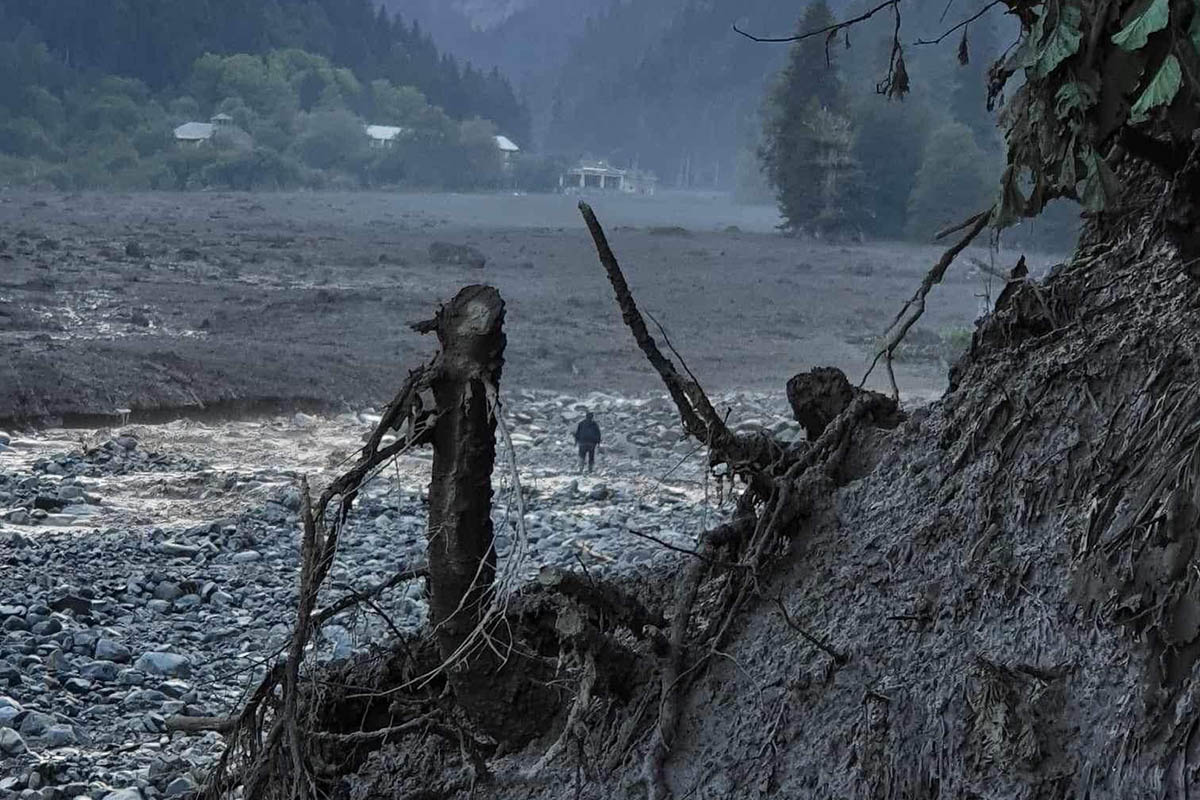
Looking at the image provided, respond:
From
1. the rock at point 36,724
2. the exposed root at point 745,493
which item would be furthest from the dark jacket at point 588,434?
the exposed root at point 745,493

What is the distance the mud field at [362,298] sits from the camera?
17391 millimetres

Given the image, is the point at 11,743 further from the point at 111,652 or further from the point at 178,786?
the point at 111,652

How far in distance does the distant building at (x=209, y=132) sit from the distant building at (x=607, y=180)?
1126 cm

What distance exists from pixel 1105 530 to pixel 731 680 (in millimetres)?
830

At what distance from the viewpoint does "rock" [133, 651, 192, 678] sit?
6707mm

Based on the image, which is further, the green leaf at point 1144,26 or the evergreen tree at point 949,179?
the evergreen tree at point 949,179

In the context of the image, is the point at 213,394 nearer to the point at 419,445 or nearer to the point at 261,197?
the point at 419,445

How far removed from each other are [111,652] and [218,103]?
1534 inches

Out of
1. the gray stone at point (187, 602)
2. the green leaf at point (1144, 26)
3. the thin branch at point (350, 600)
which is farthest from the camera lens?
the gray stone at point (187, 602)

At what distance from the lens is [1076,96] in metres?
2.48

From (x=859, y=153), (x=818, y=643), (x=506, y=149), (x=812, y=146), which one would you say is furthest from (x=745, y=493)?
Answer: (x=506, y=149)

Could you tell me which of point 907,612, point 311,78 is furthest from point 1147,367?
point 311,78

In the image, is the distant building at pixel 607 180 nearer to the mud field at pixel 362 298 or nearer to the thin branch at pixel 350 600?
the mud field at pixel 362 298

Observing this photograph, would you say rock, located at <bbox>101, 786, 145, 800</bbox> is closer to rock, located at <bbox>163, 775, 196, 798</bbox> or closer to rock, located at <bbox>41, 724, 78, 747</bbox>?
rock, located at <bbox>163, 775, 196, 798</bbox>
